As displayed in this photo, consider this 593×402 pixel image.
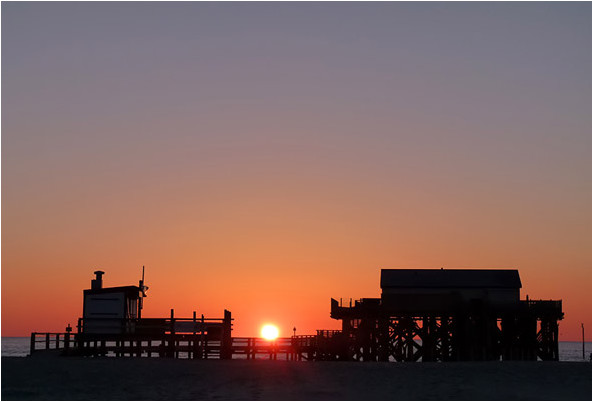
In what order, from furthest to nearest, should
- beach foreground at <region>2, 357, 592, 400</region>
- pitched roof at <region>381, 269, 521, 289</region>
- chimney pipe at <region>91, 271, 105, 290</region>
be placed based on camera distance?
pitched roof at <region>381, 269, 521, 289</region> → chimney pipe at <region>91, 271, 105, 290</region> → beach foreground at <region>2, 357, 592, 400</region>

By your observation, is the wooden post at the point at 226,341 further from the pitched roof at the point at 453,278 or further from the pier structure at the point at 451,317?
the pitched roof at the point at 453,278

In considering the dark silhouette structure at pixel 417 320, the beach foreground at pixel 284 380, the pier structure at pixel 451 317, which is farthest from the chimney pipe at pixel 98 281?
the pier structure at pixel 451 317

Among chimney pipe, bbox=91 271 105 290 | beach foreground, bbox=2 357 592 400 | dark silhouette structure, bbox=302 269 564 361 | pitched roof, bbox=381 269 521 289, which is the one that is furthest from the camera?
pitched roof, bbox=381 269 521 289

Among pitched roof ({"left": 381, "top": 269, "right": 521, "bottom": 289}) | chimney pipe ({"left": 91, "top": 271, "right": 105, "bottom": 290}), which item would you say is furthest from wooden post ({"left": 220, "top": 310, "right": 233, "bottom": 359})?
pitched roof ({"left": 381, "top": 269, "right": 521, "bottom": 289})

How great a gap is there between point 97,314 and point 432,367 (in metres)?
20.8

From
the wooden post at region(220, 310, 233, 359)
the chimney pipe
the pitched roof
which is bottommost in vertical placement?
the wooden post at region(220, 310, 233, 359)

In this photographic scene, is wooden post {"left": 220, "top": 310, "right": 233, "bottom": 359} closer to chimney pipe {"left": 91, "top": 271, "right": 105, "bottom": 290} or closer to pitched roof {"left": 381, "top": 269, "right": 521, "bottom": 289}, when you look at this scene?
chimney pipe {"left": 91, "top": 271, "right": 105, "bottom": 290}

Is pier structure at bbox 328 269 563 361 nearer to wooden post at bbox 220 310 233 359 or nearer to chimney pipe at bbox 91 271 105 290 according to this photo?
wooden post at bbox 220 310 233 359

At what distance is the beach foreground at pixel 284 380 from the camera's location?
109 feet

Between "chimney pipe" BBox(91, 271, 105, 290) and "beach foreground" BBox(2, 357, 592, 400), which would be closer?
"beach foreground" BBox(2, 357, 592, 400)

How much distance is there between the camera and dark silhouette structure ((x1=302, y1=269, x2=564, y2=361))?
207 ft

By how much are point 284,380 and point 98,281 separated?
21536 millimetres

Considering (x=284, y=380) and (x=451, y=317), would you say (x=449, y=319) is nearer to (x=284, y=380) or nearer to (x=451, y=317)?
(x=451, y=317)

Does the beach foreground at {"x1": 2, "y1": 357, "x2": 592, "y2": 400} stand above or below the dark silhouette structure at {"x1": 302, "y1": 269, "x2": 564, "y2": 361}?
below
